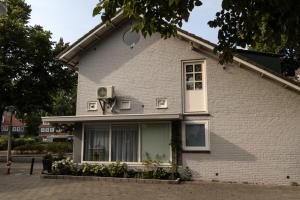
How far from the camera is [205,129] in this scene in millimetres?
17281

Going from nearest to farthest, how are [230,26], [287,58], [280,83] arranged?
1. [230,26]
2. [280,83]
3. [287,58]

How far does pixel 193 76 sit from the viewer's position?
713 inches

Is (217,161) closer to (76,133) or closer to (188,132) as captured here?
(188,132)

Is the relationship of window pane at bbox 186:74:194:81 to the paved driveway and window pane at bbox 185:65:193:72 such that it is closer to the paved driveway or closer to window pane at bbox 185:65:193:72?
window pane at bbox 185:65:193:72

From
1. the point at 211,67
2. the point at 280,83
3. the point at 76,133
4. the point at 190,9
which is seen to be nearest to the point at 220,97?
the point at 211,67

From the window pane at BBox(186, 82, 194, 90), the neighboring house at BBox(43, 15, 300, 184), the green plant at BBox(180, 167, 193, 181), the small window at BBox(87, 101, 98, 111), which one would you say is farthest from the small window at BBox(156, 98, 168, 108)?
the small window at BBox(87, 101, 98, 111)

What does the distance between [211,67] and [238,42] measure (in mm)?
8525

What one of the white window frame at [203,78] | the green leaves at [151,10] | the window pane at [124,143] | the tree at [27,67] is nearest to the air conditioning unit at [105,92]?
the window pane at [124,143]

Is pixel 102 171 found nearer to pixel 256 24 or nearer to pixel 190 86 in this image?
pixel 190 86

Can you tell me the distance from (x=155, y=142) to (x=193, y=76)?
3704mm

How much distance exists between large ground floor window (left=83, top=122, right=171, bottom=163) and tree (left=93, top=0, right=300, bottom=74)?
9226 mm

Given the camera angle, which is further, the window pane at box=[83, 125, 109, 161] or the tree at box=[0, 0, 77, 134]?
the tree at box=[0, 0, 77, 134]

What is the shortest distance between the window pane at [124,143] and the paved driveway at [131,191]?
7.72 feet

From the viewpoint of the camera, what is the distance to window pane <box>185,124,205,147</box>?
17344 millimetres
